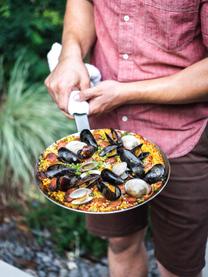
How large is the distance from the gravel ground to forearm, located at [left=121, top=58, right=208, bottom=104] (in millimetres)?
1384

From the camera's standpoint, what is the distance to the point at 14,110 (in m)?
3.15

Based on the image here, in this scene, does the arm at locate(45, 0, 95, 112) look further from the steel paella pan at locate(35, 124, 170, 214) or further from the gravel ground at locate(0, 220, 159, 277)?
the gravel ground at locate(0, 220, 159, 277)

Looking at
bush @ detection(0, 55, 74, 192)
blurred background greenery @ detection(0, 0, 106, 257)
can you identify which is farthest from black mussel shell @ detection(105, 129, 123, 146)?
bush @ detection(0, 55, 74, 192)

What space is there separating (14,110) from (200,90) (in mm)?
1906

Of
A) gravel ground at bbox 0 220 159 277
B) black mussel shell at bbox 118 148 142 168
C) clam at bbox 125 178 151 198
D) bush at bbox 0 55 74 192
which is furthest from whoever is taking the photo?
bush at bbox 0 55 74 192

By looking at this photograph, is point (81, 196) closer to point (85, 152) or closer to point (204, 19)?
point (85, 152)

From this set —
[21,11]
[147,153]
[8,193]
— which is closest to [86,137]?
[147,153]

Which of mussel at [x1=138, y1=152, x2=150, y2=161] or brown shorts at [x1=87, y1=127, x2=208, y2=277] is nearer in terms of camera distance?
mussel at [x1=138, y1=152, x2=150, y2=161]

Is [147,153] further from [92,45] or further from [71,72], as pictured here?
[92,45]

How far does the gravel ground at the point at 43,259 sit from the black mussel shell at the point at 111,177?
1.35m

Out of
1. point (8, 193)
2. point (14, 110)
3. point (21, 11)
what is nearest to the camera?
point (8, 193)

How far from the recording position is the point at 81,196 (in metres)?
1.35

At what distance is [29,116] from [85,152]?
5.66ft

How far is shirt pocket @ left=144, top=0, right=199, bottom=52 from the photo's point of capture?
4.58 ft
